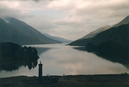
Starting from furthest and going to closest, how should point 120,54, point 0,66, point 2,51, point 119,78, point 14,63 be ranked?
point 120,54
point 2,51
point 14,63
point 0,66
point 119,78

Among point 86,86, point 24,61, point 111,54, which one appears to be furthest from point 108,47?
point 86,86

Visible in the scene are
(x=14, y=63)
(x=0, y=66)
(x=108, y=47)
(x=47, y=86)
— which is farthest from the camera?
(x=108, y=47)

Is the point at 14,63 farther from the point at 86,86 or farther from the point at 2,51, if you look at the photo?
the point at 86,86

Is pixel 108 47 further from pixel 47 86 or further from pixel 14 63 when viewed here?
pixel 47 86

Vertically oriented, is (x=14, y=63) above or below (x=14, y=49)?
below

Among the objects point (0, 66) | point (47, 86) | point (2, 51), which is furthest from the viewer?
point (2, 51)

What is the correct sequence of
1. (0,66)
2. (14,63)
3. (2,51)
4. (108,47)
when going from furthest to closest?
1. (108,47)
2. (2,51)
3. (14,63)
4. (0,66)

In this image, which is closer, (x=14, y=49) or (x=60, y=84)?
(x=60, y=84)

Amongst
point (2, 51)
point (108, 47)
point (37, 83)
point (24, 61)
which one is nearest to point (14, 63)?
point (24, 61)

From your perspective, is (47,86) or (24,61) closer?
(47,86)
